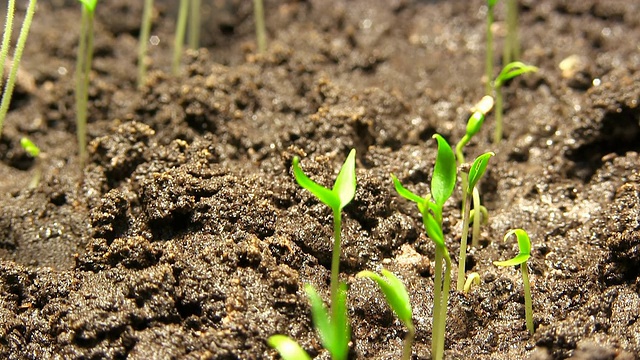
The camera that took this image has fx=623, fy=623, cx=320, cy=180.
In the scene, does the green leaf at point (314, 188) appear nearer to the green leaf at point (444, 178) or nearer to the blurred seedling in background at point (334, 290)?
the blurred seedling in background at point (334, 290)

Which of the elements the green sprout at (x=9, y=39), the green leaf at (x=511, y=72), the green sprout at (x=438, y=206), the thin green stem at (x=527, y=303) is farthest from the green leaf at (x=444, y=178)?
the green sprout at (x=9, y=39)

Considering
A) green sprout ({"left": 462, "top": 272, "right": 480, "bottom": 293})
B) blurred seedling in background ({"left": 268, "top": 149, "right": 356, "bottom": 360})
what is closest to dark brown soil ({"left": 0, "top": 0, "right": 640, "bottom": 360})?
green sprout ({"left": 462, "top": 272, "right": 480, "bottom": 293})

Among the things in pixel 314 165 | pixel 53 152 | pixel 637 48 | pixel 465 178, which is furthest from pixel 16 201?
pixel 637 48

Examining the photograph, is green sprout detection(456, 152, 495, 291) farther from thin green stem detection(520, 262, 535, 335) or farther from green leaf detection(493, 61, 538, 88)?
green leaf detection(493, 61, 538, 88)

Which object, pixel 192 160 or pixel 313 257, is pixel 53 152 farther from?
pixel 313 257

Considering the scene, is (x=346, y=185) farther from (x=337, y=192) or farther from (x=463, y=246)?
(x=463, y=246)
